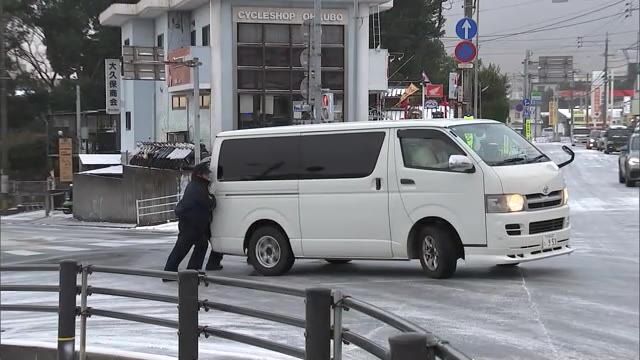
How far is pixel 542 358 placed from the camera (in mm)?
5668

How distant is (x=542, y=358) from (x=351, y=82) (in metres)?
25.2

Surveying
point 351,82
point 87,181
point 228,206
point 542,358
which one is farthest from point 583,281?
point 87,181

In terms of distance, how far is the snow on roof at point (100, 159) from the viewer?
30969mm

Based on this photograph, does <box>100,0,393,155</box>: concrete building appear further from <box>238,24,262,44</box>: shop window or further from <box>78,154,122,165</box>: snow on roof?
<box>78,154,122,165</box>: snow on roof

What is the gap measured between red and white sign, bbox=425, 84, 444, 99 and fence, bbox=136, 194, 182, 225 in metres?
19.3

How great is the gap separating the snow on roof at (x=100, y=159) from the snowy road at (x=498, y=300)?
2177 centimetres

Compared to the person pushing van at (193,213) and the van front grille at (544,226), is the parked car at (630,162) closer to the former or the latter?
the van front grille at (544,226)

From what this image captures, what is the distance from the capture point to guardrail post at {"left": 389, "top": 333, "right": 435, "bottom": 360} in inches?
92.8

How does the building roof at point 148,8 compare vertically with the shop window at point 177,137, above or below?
above

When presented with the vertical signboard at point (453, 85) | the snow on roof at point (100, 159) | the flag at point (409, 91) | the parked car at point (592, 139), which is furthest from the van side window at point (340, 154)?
the snow on roof at point (100, 159)

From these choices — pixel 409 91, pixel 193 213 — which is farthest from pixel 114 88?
pixel 409 91

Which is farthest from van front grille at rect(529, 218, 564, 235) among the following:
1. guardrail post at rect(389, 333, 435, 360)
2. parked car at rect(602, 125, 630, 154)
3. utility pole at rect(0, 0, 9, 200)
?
guardrail post at rect(389, 333, 435, 360)

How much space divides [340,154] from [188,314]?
5.02 meters

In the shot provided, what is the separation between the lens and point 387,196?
9.13 meters
